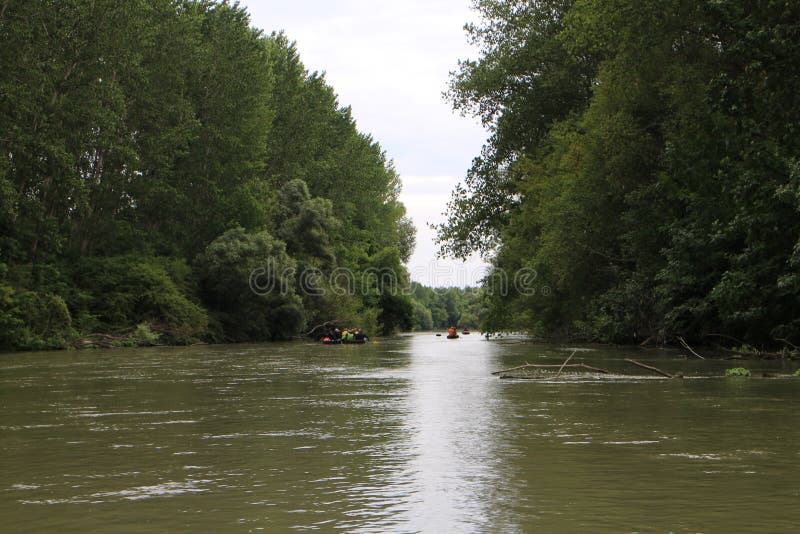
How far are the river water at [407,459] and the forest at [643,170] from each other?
25.4 ft

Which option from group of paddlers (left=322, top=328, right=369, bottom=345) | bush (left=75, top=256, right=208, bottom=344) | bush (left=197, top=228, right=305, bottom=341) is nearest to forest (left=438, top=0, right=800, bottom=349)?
group of paddlers (left=322, top=328, right=369, bottom=345)

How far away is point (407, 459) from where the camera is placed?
8812mm

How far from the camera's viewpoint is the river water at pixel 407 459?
6.21 metres

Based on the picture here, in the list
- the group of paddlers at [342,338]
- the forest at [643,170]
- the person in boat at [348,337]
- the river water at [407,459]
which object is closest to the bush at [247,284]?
the group of paddlers at [342,338]

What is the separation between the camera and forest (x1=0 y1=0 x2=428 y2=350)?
39.4 meters

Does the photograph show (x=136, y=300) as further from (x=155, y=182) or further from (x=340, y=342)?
(x=340, y=342)

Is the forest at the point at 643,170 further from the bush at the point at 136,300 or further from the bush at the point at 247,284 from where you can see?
the bush at the point at 136,300

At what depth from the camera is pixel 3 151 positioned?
3825 cm

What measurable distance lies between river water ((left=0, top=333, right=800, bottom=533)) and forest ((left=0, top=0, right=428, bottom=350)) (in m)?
25.2

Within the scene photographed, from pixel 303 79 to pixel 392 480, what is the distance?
7628 centimetres

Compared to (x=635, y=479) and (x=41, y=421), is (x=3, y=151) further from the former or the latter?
(x=635, y=479)

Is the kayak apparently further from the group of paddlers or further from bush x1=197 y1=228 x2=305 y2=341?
bush x1=197 y1=228 x2=305 y2=341

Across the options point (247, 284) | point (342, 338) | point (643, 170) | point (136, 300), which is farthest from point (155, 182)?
point (643, 170)

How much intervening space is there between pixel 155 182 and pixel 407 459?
44.3 meters
